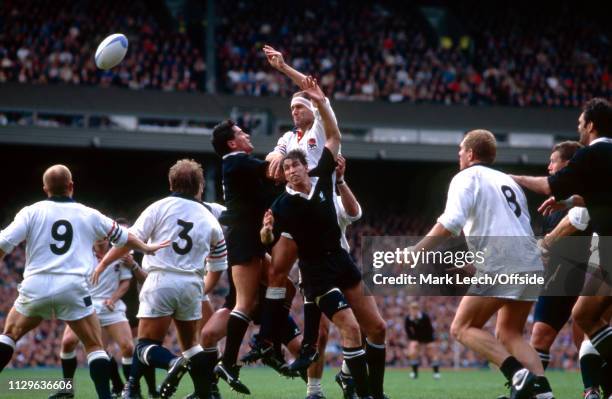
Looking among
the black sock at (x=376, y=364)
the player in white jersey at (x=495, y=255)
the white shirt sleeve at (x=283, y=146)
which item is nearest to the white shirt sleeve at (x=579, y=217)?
the player in white jersey at (x=495, y=255)

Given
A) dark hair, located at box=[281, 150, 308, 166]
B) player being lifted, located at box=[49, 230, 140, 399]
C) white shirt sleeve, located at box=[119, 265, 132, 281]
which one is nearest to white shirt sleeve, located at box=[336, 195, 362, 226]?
dark hair, located at box=[281, 150, 308, 166]

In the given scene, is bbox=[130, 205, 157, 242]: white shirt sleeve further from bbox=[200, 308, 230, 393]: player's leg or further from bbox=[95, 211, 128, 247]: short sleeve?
bbox=[200, 308, 230, 393]: player's leg

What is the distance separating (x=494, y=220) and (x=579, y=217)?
1488 millimetres

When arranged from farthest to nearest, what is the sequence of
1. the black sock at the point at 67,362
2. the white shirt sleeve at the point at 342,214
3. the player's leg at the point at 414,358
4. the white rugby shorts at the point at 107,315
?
the player's leg at the point at 414,358
the white rugby shorts at the point at 107,315
the black sock at the point at 67,362
the white shirt sleeve at the point at 342,214

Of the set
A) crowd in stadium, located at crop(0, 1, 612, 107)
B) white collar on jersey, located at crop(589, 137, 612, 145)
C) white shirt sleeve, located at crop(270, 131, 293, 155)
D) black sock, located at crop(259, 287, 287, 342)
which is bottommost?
black sock, located at crop(259, 287, 287, 342)

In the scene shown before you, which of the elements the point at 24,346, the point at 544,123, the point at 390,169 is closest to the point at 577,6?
the point at 544,123

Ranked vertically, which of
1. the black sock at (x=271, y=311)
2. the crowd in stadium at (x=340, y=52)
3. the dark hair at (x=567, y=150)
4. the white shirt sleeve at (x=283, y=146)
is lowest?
the black sock at (x=271, y=311)

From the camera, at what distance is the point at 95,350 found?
318 inches

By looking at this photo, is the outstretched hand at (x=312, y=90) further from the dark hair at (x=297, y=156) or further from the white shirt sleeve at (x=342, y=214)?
the white shirt sleeve at (x=342, y=214)

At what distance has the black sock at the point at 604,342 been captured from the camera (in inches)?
325

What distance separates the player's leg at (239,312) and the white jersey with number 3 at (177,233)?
78 cm

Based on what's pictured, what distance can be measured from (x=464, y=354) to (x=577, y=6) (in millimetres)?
17282

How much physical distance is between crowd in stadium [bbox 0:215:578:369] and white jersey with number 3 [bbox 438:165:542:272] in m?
16.4

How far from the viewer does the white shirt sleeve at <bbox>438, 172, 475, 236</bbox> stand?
24.6 ft
